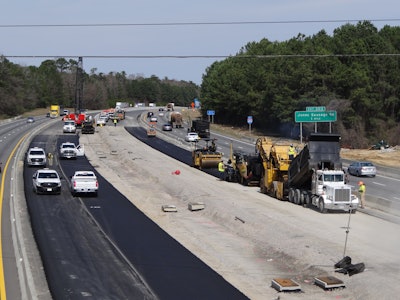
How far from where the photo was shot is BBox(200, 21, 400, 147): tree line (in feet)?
315

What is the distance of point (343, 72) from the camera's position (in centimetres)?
9756

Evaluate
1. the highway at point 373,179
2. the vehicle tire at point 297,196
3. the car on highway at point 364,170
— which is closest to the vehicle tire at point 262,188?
the vehicle tire at point 297,196

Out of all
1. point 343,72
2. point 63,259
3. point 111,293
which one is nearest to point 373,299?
point 111,293

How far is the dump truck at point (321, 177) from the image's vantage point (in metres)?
38.2

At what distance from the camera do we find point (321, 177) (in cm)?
3906

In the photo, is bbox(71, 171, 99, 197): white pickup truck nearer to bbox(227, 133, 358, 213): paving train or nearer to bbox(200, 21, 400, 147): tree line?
bbox(227, 133, 358, 213): paving train

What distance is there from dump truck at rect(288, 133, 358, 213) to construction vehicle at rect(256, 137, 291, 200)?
180 centimetres

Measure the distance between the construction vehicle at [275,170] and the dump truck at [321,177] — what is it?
1.80 meters

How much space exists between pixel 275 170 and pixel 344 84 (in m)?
55.2

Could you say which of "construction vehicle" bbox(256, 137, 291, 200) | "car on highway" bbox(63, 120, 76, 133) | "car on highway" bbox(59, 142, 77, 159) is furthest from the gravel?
"car on highway" bbox(63, 120, 76, 133)

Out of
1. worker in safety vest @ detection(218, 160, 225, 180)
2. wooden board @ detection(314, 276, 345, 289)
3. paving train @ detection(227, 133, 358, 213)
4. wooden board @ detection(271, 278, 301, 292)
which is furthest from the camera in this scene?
worker in safety vest @ detection(218, 160, 225, 180)

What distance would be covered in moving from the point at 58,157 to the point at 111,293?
5196cm

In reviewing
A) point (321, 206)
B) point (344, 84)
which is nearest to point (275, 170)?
point (321, 206)

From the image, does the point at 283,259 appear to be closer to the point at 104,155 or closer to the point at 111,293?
the point at 111,293
